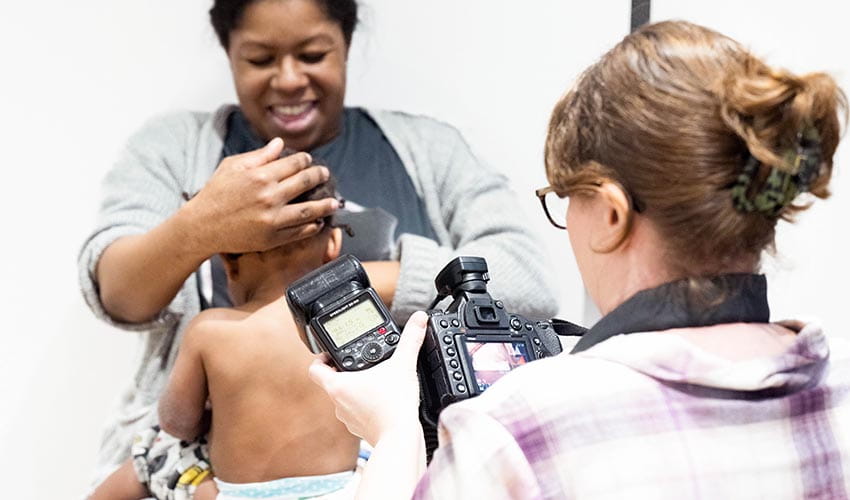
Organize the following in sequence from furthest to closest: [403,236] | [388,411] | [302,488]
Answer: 1. [403,236]
2. [302,488]
3. [388,411]

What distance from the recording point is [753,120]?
63cm

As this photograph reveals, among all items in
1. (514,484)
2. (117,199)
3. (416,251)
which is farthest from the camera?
(117,199)

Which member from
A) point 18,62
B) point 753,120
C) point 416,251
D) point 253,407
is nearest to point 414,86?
point 416,251

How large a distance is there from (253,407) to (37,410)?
73cm

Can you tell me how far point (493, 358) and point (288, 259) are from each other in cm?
48

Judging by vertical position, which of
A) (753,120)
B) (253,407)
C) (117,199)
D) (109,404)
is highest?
(753,120)

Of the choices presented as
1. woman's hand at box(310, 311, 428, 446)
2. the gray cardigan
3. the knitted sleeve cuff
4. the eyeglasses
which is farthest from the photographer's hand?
the knitted sleeve cuff

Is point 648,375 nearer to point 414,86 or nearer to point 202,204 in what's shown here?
point 202,204

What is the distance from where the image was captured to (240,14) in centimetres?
148

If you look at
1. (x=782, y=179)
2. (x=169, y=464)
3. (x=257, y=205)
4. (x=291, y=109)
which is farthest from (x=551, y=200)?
(x=291, y=109)

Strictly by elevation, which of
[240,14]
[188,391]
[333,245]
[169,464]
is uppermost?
[240,14]

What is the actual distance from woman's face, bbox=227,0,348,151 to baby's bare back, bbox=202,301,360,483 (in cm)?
42

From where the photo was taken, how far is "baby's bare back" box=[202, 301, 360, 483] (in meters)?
1.15

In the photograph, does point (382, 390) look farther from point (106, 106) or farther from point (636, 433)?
point (106, 106)
